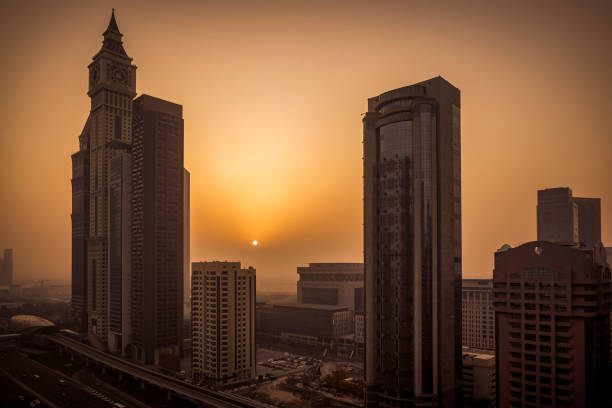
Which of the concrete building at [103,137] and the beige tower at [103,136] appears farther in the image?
the beige tower at [103,136]

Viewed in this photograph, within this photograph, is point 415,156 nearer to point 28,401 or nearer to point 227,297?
point 227,297

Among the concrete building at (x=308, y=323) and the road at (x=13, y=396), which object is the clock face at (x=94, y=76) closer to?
the road at (x=13, y=396)

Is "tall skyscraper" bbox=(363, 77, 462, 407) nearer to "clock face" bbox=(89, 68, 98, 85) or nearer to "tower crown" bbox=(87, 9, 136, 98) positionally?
"tower crown" bbox=(87, 9, 136, 98)

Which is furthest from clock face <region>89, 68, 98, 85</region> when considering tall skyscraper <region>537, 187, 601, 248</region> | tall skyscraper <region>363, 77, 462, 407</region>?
tall skyscraper <region>537, 187, 601, 248</region>

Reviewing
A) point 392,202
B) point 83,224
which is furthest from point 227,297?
point 83,224

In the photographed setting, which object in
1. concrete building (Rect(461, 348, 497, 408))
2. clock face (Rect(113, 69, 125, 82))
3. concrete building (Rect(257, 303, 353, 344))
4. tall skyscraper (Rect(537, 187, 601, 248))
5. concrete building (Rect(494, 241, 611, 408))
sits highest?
clock face (Rect(113, 69, 125, 82))

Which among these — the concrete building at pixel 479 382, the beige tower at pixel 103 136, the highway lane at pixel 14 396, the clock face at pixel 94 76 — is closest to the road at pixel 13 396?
the highway lane at pixel 14 396
